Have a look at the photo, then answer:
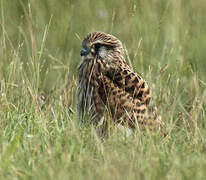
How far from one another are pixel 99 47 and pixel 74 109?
2.17 feet

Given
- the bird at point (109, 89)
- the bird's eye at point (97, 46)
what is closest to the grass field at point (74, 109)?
the bird at point (109, 89)

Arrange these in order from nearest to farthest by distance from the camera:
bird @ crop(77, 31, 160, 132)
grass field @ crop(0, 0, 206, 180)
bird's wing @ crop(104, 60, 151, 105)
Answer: grass field @ crop(0, 0, 206, 180) < bird @ crop(77, 31, 160, 132) < bird's wing @ crop(104, 60, 151, 105)

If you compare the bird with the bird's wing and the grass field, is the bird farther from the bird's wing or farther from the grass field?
the grass field

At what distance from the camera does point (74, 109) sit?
5.31 meters

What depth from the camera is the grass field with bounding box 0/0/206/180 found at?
3.40 meters

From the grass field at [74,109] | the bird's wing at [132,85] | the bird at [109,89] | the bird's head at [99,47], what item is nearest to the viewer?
the grass field at [74,109]

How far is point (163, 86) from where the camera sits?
5.41 m

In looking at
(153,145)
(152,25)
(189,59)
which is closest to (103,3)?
(152,25)

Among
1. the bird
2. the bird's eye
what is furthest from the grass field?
the bird's eye

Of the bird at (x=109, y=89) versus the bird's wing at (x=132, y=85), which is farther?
the bird's wing at (x=132, y=85)

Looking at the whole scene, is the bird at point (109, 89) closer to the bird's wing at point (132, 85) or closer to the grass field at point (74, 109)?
the bird's wing at point (132, 85)

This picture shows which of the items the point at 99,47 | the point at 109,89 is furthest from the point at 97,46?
the point at 109,89

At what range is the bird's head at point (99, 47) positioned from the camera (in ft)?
16.7

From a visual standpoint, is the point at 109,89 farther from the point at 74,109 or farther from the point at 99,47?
the point at 74,109
